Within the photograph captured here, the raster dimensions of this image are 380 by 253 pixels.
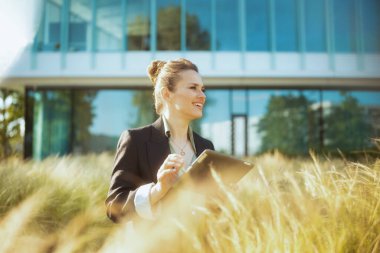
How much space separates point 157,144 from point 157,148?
2 cm

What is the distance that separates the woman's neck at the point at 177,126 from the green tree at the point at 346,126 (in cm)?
1499

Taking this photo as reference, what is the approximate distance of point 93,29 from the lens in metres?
16.4

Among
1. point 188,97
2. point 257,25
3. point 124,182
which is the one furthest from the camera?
point 257,25

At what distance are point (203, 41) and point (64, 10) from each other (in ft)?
16.7

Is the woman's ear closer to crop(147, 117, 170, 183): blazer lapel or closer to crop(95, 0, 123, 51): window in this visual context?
crop(147, 117, 170, 183): blazer lapel

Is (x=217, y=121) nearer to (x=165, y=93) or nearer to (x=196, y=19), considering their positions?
(x=196, y=19)

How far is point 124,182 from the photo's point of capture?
2193 millimetres

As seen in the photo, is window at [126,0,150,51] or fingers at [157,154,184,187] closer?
fingers at [157,154,184,187]

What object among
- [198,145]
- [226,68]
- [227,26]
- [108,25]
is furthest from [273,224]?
[108,25]

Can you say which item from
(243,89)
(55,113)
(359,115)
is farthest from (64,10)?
(359,115)

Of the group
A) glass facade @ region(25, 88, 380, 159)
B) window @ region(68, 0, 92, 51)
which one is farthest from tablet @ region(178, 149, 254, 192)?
window @ region(68, 0, 92, 51)

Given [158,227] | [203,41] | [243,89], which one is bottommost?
[158,227]

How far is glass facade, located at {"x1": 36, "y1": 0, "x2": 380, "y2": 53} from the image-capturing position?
53.2 feet

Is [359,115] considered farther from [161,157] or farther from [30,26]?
[161,157]
